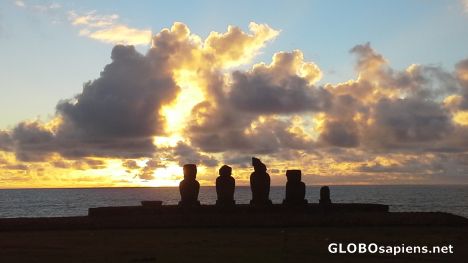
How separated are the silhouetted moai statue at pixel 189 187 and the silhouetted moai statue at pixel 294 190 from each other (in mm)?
5396

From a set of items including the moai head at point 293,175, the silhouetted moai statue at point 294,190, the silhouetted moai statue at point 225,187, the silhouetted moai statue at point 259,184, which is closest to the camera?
the silhouetted moai statue at point 225,187

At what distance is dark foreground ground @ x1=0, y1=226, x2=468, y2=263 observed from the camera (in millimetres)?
17250

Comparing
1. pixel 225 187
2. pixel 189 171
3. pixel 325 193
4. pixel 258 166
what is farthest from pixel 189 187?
pixel 325 193

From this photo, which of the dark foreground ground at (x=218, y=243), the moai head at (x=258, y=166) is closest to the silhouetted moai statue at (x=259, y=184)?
the moai head at (x=258, y=166)

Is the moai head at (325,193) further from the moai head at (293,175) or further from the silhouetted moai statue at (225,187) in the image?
the silhouetted moai statue at (225,187)

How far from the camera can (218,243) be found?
20.9 m

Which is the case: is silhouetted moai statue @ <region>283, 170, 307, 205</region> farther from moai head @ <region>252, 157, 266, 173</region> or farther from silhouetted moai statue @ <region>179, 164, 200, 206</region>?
silhouetted moai statue @ <region>179, 164, 200, 206</region>

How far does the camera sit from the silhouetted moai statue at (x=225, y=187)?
35.8 m

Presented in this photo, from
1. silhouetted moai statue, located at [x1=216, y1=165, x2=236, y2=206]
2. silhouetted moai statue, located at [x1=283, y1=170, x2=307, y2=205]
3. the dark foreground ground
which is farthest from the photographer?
silhouetted moai statue, located at [x1=283, y1=170, x2=307, y2=205]

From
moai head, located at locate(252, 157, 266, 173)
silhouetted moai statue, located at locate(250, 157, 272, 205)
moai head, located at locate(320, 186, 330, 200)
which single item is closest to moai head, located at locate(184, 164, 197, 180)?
silhouetted moai statue, located at locate(250, 157, 272, 205)

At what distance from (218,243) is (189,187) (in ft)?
49.0

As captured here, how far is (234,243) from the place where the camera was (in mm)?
20797

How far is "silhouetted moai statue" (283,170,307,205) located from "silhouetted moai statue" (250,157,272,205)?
120cm

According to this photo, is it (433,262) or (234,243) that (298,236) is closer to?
(234,243)
